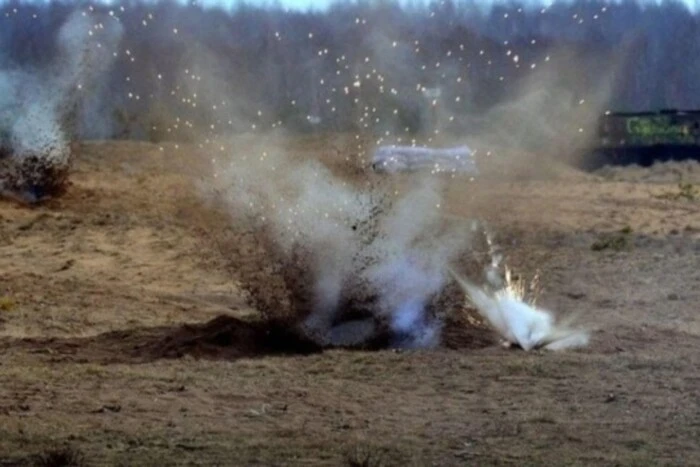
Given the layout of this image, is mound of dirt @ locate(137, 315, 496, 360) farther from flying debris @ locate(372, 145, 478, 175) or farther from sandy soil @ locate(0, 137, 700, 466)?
flying debris @ locate(372, 145, 478, 175)

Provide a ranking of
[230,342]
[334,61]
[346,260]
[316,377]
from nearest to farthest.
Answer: [316,377], [230,342], [346,260], [334,61]

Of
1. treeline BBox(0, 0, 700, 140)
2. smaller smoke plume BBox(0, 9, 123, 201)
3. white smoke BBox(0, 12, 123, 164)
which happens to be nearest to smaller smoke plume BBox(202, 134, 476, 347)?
smaller smoke plume BBox(0, 9, 123, 201)

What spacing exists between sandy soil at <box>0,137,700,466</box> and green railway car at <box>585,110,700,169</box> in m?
14.6

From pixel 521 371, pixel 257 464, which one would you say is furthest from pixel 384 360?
pixel 257 464

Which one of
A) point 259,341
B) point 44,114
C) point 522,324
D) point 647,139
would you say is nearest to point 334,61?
point 647,139

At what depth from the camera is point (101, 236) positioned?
58.3 feet

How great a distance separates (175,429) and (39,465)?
106 centimetres

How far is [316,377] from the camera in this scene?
29.3ft

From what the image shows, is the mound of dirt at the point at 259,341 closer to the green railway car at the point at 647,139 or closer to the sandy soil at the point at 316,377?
the sandy soil at the point at 316,377

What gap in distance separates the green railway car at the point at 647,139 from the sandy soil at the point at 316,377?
14.6 m

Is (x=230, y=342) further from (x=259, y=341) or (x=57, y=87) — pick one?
(x=57, y=87)

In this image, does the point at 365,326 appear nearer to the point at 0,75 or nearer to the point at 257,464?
the point at 257,464

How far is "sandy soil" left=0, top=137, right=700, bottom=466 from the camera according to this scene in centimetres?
696

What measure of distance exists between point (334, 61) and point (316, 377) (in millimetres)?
21799
